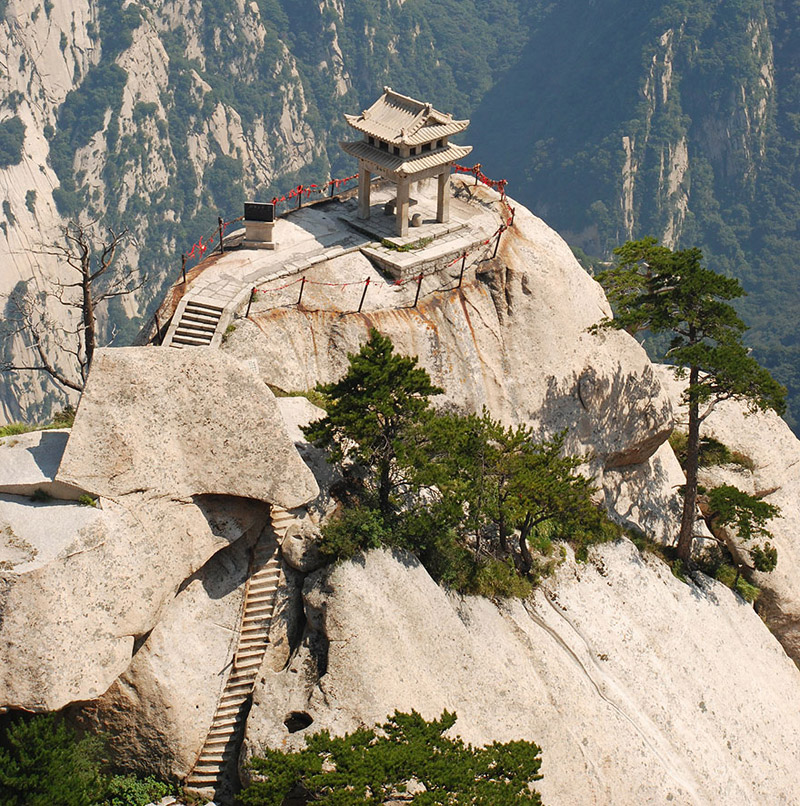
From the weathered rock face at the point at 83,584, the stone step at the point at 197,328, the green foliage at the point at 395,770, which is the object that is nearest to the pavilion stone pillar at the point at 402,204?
the stone step at the point at 197,328

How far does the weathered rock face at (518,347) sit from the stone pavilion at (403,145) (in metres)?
3.82

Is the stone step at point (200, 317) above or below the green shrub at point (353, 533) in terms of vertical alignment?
above

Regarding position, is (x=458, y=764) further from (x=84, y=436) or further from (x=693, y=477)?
(x=693, y=477)

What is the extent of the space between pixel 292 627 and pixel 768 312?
7219 inches

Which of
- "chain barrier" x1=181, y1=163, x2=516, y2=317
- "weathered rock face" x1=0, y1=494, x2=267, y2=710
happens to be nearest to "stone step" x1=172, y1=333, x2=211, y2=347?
Result: "chain barrier" x1=181, y1=163, x2=516, y2=317

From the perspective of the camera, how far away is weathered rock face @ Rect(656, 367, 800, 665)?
150ft

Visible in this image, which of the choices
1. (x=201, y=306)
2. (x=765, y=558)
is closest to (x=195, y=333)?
(x=201, y=306)

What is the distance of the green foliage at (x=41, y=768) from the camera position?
2259cm

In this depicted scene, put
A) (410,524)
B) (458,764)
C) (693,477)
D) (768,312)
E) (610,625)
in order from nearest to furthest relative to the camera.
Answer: (458,764)
(410,524)
(610,625)
(693,477)
(768,312)

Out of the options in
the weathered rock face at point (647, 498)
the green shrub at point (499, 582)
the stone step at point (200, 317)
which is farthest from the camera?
the weathered rock face at point (647, 498)

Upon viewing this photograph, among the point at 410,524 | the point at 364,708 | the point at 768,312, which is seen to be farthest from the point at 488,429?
the point at 768,312

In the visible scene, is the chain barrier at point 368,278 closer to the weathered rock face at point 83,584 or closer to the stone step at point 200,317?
the stone step at point 200,317

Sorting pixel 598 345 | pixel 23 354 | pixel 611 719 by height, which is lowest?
pixel 23 354

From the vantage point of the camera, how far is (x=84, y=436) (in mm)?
26797
